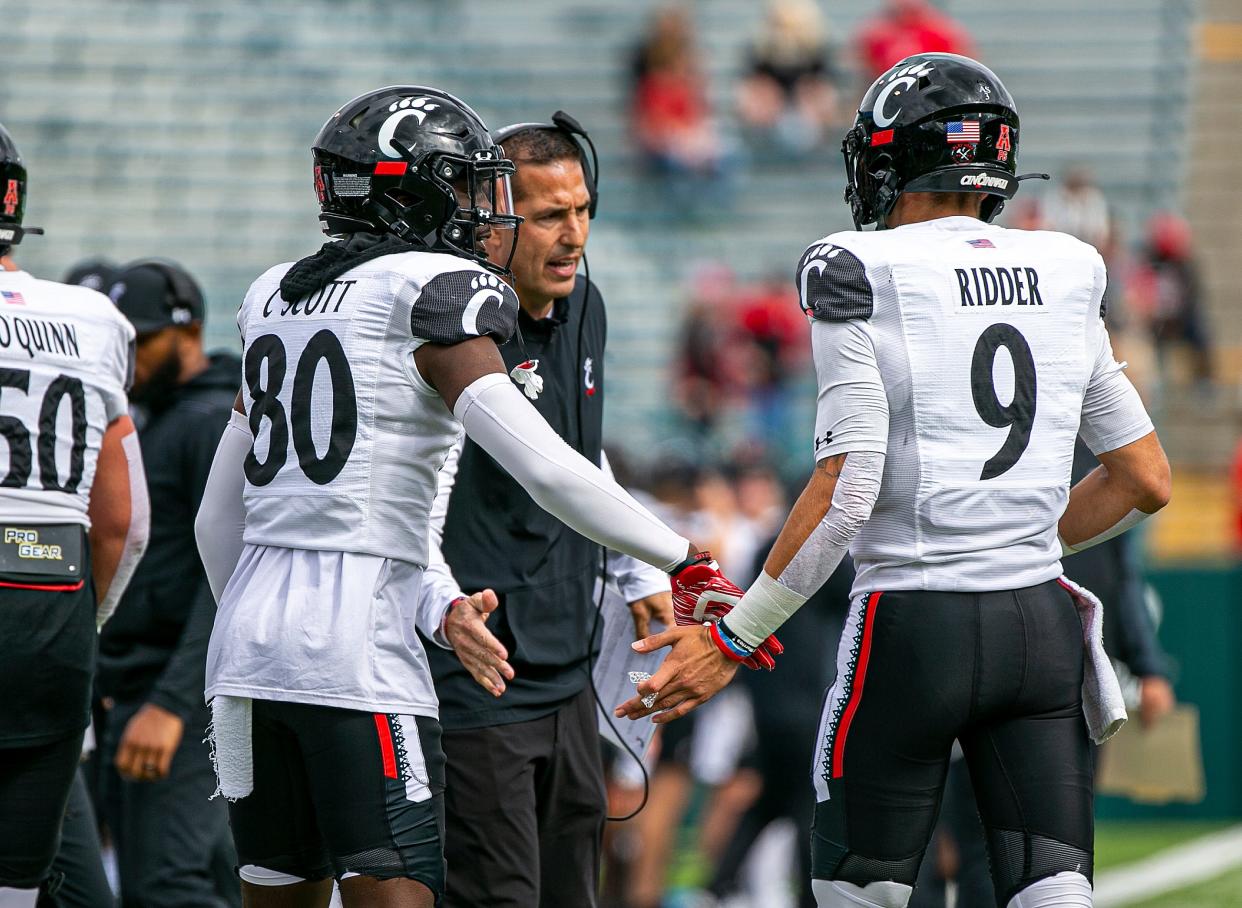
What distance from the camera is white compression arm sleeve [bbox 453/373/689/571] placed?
3.39m

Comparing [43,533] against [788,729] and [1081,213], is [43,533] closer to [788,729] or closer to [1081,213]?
[788,729]

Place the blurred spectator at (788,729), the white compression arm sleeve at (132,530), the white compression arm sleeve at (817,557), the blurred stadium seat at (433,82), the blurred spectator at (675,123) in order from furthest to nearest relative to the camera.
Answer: the blurred spectator at (675,123), the blurred stadium seat at (433,82), the blurred spectator at (788,729), the white compression arm sleeve at (132,530), the white compression arm sleeve at (817,557)

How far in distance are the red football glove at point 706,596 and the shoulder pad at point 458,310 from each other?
625 millimetres

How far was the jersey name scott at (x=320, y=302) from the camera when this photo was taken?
3.47m

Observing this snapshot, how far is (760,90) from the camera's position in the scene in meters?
15.6

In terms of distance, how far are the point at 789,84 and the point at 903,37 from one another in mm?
1125

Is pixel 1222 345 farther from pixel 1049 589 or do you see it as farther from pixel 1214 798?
pixel 1049 589

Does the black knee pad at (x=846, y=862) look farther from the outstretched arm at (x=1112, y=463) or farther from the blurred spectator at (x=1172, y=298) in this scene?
the blurred spectator at (x=1172, y=298)

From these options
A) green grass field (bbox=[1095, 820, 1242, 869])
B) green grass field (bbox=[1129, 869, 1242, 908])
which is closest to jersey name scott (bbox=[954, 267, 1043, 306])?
green grass field (bbox=[1129, 869, 1242, 908])

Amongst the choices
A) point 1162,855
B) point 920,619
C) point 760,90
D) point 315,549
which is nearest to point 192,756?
point 315,549

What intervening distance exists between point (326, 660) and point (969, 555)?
1305mm

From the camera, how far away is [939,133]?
3.80 metres

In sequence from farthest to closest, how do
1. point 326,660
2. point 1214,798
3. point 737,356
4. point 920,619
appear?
point 737,356
point 1214,798
point 920,619
point 326,660

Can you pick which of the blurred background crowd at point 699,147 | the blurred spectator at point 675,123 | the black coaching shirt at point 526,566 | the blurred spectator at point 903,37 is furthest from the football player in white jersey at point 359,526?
the blurred spectator at point 675,123
